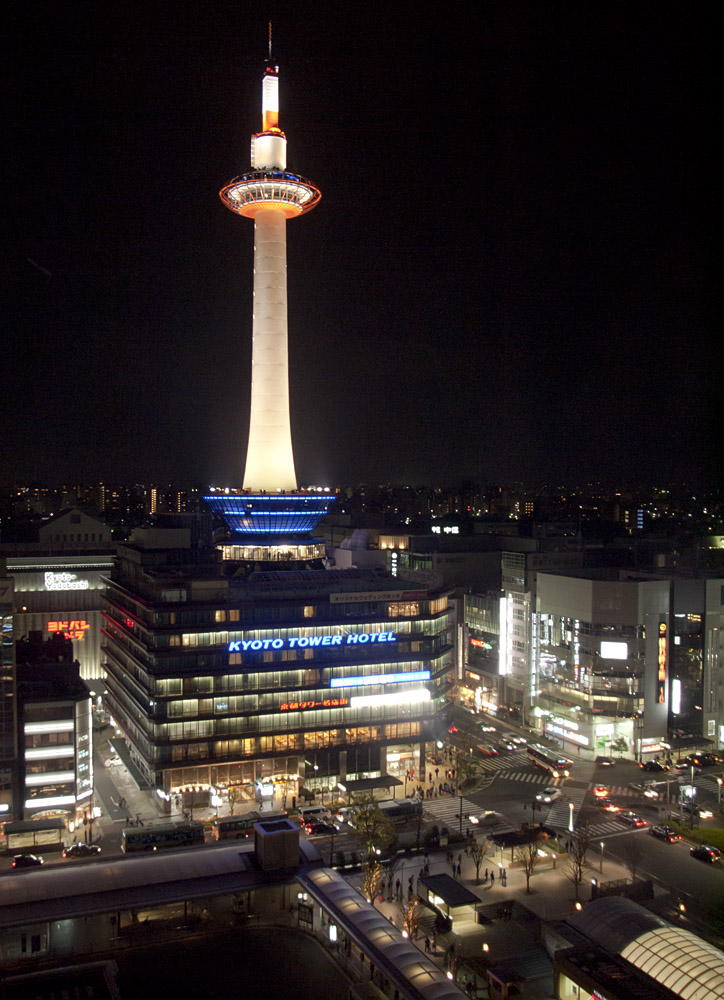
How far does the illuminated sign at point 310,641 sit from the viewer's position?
131 feet

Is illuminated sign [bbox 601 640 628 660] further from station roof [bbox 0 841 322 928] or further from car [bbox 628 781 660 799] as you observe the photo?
station roof [bbox 0 841 322 928]

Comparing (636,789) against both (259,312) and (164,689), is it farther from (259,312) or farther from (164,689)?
Result: (259,312)

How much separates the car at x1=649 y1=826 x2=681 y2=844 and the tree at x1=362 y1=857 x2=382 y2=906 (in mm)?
12694

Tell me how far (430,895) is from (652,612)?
24.9 meters

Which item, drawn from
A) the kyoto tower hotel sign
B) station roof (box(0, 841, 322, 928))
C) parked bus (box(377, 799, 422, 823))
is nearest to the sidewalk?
parked bus (box(377, 799, 422, 823))

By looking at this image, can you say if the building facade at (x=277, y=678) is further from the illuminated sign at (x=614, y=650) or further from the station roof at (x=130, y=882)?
the station roof at (x=130, y=882)

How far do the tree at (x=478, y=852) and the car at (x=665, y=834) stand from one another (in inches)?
282

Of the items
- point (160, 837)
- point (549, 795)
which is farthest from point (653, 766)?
point (160, 837)

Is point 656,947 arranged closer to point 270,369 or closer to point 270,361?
point 270,369

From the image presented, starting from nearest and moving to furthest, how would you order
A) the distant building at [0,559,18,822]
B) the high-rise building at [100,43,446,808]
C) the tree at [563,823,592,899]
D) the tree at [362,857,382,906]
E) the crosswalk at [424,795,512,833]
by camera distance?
the tree at [362,857,382,906] < the tree at [563,823,592,899] < the crosswalk at [424,795,512,833] < the distant building at [0,559,18,822] < the high-rise building at [100,43,446,808]

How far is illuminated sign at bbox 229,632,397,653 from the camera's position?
131ft

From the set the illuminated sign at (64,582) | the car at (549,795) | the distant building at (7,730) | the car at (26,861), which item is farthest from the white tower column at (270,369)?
the car at (26,861)

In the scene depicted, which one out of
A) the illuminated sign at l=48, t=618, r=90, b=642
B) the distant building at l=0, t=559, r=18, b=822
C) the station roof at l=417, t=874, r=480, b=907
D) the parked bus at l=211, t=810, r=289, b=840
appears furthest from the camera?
the illuminated sign at l=48, t=618, r=90, b=642

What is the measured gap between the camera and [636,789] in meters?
39.5
